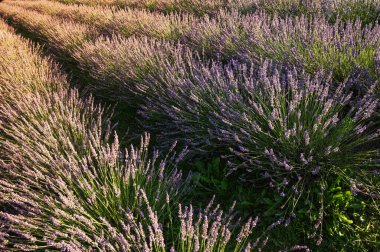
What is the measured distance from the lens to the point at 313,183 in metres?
2.04

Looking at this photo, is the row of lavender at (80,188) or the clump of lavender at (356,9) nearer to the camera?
the row of lavender at (80,188)

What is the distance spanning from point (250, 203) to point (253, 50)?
5.57 feet

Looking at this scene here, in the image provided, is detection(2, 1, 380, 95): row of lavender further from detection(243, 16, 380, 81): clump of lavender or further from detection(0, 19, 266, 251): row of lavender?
detection(0, 19, 266, 251): row of lavender

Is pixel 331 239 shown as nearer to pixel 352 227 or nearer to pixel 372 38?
pixel 352 227

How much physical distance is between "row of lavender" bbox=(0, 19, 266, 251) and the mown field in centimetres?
2

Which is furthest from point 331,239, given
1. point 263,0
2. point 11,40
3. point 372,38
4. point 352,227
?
point 11,40

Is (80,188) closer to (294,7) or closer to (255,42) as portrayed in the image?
(255,42)

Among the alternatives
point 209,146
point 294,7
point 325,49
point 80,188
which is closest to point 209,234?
point 80,188

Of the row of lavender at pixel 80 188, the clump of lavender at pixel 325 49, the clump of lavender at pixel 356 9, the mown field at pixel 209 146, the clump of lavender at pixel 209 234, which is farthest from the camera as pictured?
the clump of lavender at pixel 356 9

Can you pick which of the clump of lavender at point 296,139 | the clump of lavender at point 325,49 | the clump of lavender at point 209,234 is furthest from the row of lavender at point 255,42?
the clump of lavender at point 209,234

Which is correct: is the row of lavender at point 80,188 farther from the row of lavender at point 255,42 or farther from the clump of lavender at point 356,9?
the clump of lavender at point 356,9

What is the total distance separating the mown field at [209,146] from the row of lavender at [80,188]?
17 millimetres

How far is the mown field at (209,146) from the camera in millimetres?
1740

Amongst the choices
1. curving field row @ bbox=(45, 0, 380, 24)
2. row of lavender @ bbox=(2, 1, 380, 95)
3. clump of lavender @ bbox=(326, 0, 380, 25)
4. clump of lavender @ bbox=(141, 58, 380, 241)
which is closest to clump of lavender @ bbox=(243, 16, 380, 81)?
row of lavender @ bbox=(2, 1, 380, 95)
